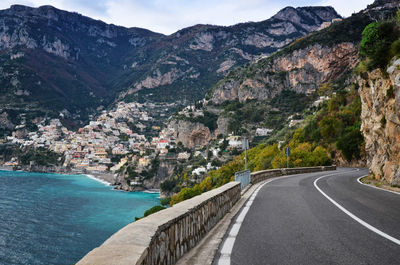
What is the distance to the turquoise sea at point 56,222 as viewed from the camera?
36906 mm

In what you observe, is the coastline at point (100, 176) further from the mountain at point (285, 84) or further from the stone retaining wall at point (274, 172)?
the stone retaining wall at point (274, 172)

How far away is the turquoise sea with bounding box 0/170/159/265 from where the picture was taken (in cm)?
3691

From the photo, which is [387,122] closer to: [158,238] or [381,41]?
[381,41]

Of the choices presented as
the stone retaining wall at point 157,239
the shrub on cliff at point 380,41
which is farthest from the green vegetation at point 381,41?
the stone retaining wall at point 157,239

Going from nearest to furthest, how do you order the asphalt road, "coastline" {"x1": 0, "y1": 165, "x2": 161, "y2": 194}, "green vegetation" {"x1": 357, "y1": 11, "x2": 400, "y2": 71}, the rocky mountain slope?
the asphalt road < "green vegetation" {"x1": 357, "y1": 11, "x2": 400, "y2": 71} < "coastline" {"x1": 0, "y1": 165, "x2": 161, "y2": 194} < the rocky mountain slope

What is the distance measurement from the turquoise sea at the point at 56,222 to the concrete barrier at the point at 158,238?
34.8 metres

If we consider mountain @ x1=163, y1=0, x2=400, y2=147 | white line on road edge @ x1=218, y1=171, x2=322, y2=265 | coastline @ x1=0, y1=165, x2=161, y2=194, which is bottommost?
coastline @ x1=0, y1=165, x2=161, y2=194

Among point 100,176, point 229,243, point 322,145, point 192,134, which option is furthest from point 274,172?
point 100,176

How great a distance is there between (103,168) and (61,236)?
121579 millimetres

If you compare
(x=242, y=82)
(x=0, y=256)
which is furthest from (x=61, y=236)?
(x=242, y=82)

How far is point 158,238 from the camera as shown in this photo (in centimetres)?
310

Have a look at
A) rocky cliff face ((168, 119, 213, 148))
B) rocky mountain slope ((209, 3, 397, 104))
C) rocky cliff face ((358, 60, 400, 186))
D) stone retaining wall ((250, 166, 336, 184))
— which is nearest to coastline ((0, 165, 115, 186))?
rocky cliff face ((168, 119, 213, 148))

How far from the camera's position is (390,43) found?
1645 centimetres

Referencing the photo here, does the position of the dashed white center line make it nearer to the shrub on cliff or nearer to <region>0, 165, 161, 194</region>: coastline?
the shrub on cliff
